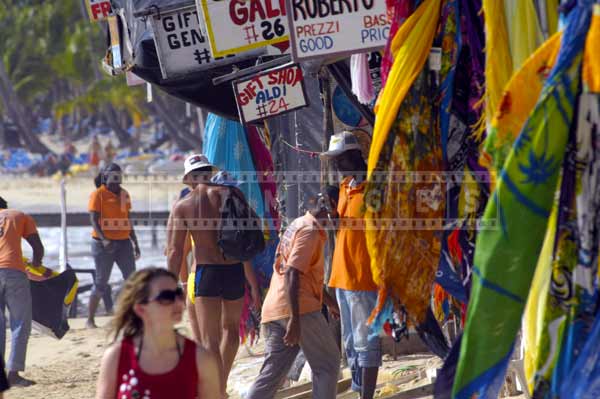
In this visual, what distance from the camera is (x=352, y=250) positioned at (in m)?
7.27

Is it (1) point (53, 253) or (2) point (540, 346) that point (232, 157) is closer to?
(2) point (540, 346)

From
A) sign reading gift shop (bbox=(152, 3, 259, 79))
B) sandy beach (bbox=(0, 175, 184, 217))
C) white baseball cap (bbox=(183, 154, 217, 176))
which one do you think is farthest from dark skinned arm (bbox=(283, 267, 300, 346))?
sandy beach (bbox=(0, 175, 184, 217))

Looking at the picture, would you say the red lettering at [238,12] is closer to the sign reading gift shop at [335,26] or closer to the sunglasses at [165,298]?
the sign reading gift shop at [335,26]

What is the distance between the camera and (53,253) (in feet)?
80.7

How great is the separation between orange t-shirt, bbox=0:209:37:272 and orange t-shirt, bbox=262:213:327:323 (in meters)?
3.39

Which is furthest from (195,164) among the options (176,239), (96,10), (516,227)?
(516,227)

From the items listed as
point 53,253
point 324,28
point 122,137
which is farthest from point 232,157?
point 122,137

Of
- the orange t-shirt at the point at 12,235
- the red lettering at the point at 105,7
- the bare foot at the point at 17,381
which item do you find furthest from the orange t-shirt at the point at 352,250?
the red lettering at the point at 105,7

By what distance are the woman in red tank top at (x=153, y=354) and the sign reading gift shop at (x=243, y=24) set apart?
364cm

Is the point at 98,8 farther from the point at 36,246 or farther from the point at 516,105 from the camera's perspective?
the point at 516,105

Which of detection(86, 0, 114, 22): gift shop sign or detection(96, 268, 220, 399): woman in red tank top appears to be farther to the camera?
detection(86, 0, 114, 22): gift shop sign

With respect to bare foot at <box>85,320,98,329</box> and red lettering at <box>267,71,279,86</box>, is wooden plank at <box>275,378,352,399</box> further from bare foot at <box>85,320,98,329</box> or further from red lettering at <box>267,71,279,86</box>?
bare foot at <box>85,320,98,329</box>

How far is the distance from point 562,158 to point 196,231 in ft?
12.6

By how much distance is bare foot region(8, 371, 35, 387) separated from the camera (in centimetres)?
961
